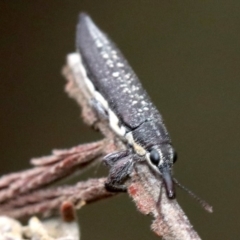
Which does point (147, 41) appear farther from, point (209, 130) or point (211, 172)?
point (211, 172)

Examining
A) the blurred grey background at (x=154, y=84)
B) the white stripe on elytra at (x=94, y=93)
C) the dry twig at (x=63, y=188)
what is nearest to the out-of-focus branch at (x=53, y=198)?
the dry twig at (x=63, y=188)

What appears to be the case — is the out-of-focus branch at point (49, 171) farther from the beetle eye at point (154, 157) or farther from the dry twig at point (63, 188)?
the beetle eye at point (154, 157)

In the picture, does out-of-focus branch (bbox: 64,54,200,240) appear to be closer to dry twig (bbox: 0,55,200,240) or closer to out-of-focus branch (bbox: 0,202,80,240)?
dry twig (bbox: 0,55,200,240)

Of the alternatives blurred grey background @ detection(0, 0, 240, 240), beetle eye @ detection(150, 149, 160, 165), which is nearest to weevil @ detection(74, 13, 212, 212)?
beetle eye @ detection(150, 149, 160, 165)

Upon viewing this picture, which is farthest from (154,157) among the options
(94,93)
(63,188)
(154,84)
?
(154,84)

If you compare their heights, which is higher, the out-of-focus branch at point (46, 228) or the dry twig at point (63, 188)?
the dry twig at point (63, 188)

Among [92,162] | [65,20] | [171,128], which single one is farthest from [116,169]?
[65,20]
